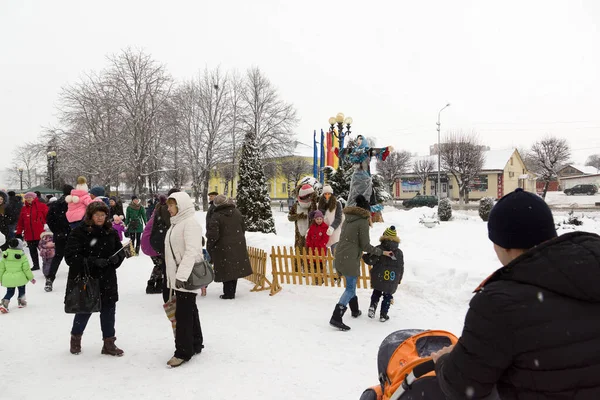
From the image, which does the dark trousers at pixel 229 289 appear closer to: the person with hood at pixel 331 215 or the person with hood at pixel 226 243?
the person with hood at pixel 226 243

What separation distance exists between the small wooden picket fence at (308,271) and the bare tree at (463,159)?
4294 centimetres

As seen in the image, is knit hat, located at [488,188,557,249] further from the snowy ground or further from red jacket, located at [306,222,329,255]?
red jacket, located at [306,222,329,255]

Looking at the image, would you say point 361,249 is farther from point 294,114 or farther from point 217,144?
point 294,114

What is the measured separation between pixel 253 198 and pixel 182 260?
15.2 metres

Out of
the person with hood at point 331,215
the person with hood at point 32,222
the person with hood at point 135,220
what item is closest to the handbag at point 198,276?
the person with hood at point 331,215

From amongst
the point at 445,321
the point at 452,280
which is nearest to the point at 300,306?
the point at 445,321

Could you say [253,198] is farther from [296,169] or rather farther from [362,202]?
[296,169]

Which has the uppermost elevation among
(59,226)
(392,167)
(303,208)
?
(392,167)

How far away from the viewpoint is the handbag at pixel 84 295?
16.0 feet

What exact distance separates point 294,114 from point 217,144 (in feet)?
31.3

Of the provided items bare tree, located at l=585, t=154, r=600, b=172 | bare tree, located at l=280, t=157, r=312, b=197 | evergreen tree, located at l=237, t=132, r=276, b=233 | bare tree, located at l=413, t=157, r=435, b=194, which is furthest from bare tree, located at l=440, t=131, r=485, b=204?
bare tree, located at l=585, t=154, r=600, b=172

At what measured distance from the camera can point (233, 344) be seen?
5.60 metres

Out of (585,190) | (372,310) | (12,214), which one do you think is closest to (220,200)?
(372,310)

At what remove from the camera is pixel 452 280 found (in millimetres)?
8211
